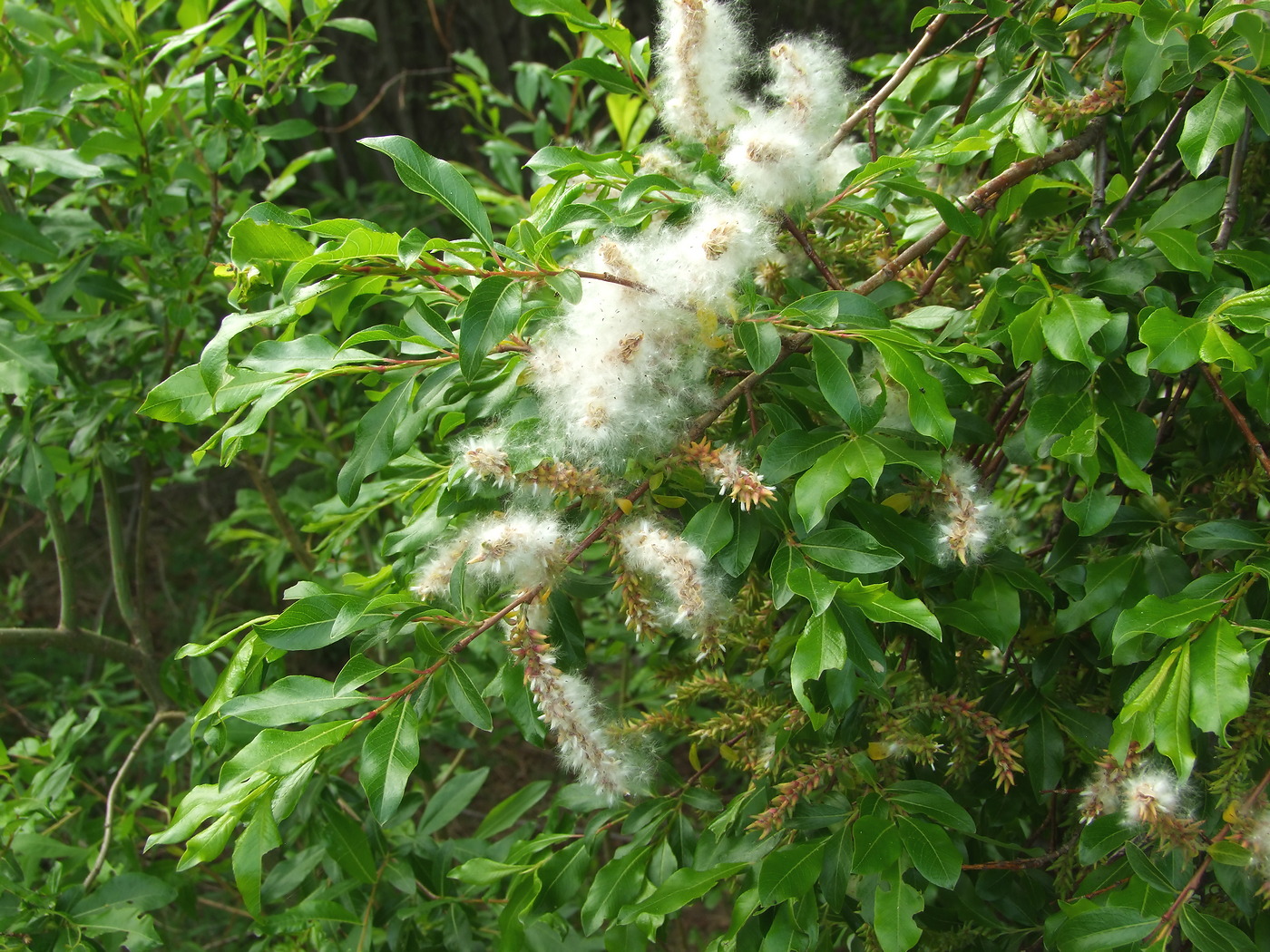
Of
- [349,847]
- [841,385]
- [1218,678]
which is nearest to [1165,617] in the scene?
[1218,678]

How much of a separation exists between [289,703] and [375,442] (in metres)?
0.25

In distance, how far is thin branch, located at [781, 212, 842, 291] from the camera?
939 mm

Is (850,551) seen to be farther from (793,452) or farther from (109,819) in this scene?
(109,819)

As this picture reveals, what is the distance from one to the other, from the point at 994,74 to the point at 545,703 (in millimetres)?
1052

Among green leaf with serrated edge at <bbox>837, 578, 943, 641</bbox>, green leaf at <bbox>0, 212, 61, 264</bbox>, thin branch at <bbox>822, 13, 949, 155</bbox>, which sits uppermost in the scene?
thin branch at <bbox>822, 13, 949, 155</bbox>

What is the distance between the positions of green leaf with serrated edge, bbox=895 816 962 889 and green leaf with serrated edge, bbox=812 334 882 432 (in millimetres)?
397

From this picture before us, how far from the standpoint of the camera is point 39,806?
1507 millimetres


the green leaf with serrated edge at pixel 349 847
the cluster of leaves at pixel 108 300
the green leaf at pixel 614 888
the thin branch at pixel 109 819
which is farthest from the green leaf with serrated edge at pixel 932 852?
the thin branch at pixel 109 819

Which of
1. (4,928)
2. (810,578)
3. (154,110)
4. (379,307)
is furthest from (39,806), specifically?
(810,578)

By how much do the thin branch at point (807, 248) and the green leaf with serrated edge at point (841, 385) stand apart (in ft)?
0.35

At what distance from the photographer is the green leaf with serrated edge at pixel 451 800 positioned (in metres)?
1.51

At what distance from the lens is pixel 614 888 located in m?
1.07

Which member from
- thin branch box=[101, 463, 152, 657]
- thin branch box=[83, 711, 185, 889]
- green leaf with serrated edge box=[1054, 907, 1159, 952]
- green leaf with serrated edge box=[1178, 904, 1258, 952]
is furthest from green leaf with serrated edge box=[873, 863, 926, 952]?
thin branch box=[101, 463, 152, 657]

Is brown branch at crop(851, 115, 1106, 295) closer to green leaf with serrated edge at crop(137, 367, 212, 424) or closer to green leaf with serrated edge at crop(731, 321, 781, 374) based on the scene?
green leaf with serrated edge at crop(731, 321, 781, 374)
